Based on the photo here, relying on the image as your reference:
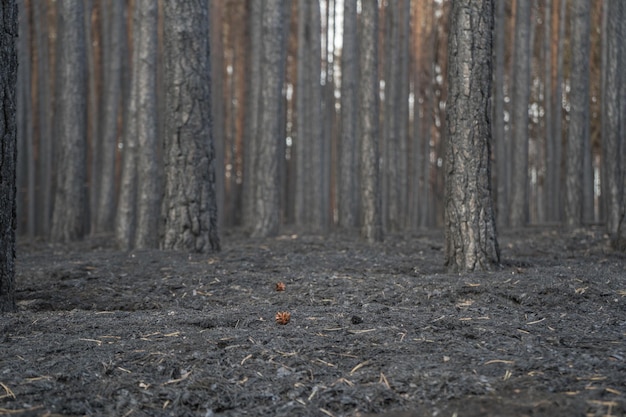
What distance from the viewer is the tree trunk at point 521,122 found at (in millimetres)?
14555

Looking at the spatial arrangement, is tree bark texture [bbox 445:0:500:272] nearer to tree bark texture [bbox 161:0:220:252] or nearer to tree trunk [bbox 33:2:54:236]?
tree bark texture [bbox 161:0:220:252]

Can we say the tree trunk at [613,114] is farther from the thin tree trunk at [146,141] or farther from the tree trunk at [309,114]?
the tree trunk at [309,114]

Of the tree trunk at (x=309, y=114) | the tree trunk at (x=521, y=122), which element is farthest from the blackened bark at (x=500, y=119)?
the tree trunk at (x=309, y=114)

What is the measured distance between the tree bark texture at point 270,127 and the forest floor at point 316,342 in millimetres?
4115

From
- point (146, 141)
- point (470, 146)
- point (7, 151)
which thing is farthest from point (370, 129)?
point (7, 151)

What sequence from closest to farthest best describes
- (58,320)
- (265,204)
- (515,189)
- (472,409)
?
(472,409) → (58,320) → (265,204) → (515,189)

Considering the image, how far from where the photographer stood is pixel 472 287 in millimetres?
5223

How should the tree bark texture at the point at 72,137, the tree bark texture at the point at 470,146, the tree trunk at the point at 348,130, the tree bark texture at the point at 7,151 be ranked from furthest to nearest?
the tree trunk at the point at 348,130 → the tree bark texture at the point at 72,137 → the tree bark texture at the point at 470,146 → the tree bark texture at the point at 7,151

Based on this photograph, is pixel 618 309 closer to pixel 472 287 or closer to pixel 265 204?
pixel 472 287

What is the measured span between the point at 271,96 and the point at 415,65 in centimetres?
1225

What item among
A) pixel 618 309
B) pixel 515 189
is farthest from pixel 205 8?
pixel 515 189

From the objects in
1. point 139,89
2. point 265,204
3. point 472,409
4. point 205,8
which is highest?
point 205,8

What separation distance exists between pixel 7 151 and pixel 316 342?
7.85 feet

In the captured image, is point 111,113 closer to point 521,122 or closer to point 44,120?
point 44,120
